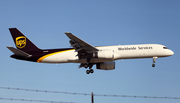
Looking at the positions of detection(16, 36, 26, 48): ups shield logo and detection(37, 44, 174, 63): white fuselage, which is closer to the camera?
detection(37, 44, 174, 63): white fuselage

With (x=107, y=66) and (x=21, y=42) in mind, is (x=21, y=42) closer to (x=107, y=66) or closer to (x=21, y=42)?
(x=21, y=42)

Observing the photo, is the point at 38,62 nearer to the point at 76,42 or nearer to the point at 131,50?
the point at 76,42

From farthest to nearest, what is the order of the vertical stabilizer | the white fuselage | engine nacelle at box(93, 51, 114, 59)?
the vertical stabilizer < the white fuselage < engine nacelle at box(93, 51, 114, 59)

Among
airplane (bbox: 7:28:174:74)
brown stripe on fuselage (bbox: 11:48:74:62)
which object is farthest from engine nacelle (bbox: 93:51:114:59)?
brown stripe on fuselage (bbox: 11:48:74:62)

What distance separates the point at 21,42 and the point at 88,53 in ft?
43.8

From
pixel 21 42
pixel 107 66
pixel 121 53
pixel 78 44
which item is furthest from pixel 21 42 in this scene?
pixel 121 53

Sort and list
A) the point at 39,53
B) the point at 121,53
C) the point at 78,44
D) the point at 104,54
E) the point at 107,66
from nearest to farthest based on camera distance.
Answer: the point at 78,44 < the point at 104,54 < the point at 121,53 < the point at 39,53 < the point at 107,66

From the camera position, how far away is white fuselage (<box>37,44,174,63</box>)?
44344 millimetres

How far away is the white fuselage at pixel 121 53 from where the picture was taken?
44.3m

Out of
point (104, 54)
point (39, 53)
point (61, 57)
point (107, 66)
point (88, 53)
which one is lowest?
point (107, 66)

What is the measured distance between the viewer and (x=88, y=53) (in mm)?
43188

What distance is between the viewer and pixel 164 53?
4609 centimetres

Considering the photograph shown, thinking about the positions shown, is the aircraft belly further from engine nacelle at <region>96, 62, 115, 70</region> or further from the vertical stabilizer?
engine nacelle at <region>96, 62, 115, 70</region>

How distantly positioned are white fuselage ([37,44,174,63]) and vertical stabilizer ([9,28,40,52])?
316cm
